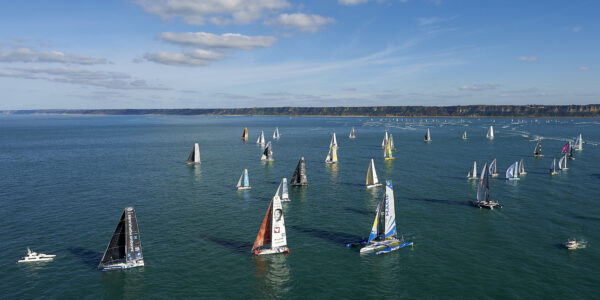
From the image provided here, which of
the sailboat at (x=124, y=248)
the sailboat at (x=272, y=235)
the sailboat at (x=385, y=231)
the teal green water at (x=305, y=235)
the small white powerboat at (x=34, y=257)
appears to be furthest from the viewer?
the sailboat at (x=385, y=231)

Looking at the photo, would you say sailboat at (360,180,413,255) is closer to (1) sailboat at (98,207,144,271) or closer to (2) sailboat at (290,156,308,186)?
(1) sailboat at (98,207,144,271)

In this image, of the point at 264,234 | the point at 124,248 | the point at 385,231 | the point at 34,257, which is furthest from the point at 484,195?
the point at 34,257

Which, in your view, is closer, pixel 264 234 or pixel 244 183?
pixel 264 234

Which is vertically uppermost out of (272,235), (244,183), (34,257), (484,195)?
(484,195)

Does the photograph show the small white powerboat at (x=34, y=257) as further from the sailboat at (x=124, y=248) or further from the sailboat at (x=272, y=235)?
the sailboat at (x=272, y=235)

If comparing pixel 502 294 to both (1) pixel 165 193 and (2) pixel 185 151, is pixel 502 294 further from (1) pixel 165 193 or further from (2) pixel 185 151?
(2) pixel 185 151

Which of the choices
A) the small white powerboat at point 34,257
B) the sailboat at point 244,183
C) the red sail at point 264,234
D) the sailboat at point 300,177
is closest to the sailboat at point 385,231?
the red sail at point 264,234

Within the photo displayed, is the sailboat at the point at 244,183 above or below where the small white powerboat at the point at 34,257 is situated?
above

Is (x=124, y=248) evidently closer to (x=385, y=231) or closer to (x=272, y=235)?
(x=272, y=235)
